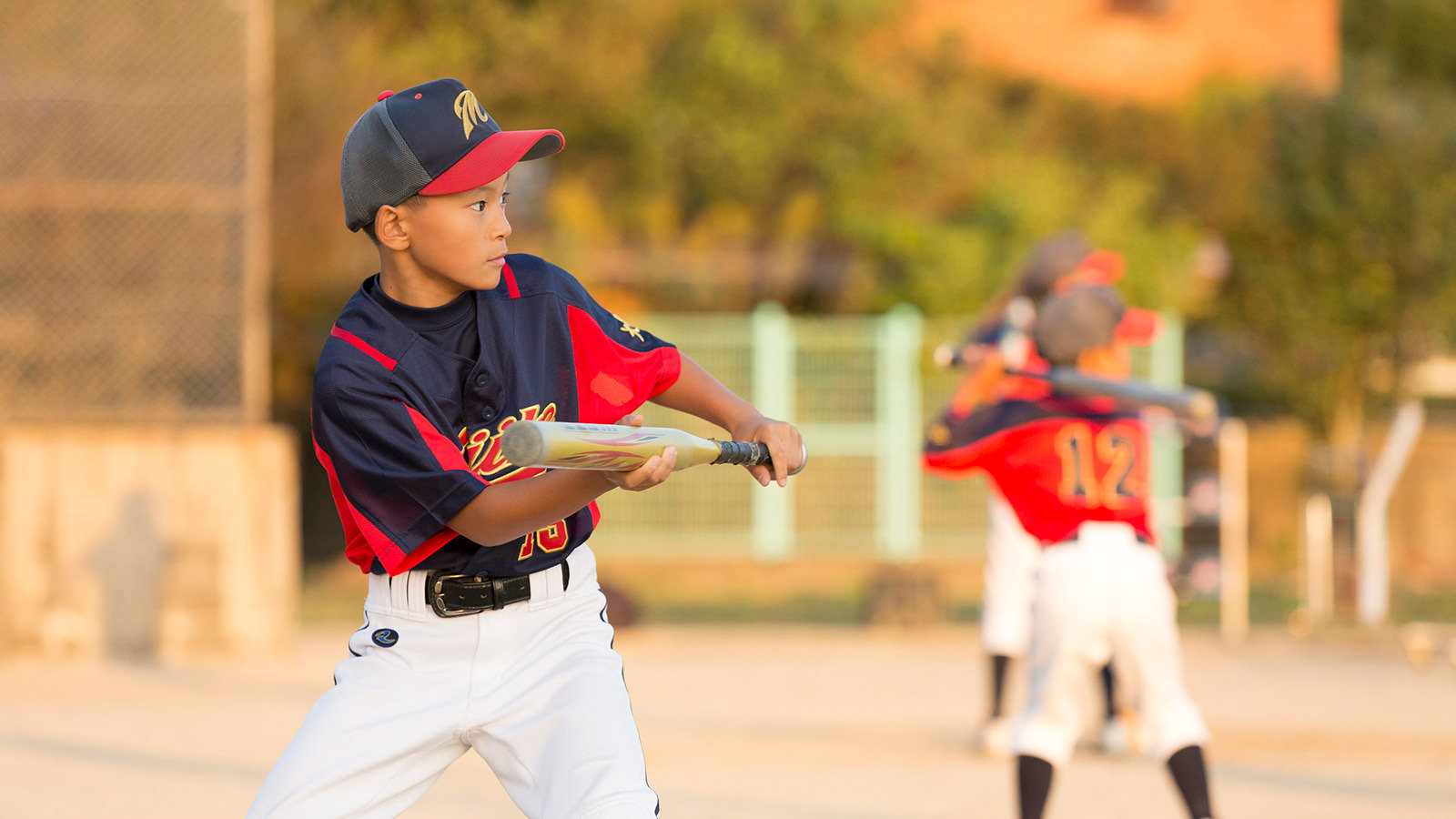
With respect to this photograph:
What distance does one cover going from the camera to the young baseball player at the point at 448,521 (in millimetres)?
3051

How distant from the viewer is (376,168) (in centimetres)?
317

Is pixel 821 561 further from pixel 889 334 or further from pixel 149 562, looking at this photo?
pixel 149 562

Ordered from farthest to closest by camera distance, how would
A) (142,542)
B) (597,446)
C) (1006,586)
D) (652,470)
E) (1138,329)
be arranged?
(142,542), (1006,586), (1138,329), (652,470), (597,446)

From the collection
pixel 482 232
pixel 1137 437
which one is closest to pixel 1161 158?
pixel 1137 437

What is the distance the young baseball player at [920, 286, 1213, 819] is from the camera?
4.75 meters

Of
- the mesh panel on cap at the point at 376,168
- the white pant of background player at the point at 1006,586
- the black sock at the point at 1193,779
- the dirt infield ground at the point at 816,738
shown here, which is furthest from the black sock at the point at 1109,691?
the mesh panel on cap at the point at 376,168

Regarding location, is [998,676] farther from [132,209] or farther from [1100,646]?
[132,209]

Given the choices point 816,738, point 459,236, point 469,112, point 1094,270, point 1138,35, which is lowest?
point 816,738

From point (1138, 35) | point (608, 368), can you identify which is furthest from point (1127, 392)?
point (1138, 35)

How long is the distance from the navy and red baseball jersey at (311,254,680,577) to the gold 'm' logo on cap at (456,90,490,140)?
0.33 m

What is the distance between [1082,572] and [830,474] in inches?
341

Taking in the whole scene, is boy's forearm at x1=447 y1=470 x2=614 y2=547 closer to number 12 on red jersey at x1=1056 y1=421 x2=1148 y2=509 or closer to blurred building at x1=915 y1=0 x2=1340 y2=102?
number 12 on red jersey at x1=1056 y1=421 x2=1148 y2=509

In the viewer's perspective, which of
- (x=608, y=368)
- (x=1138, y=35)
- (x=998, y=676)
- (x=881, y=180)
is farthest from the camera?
(x=1138, y=35)

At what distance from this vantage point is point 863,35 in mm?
18375
